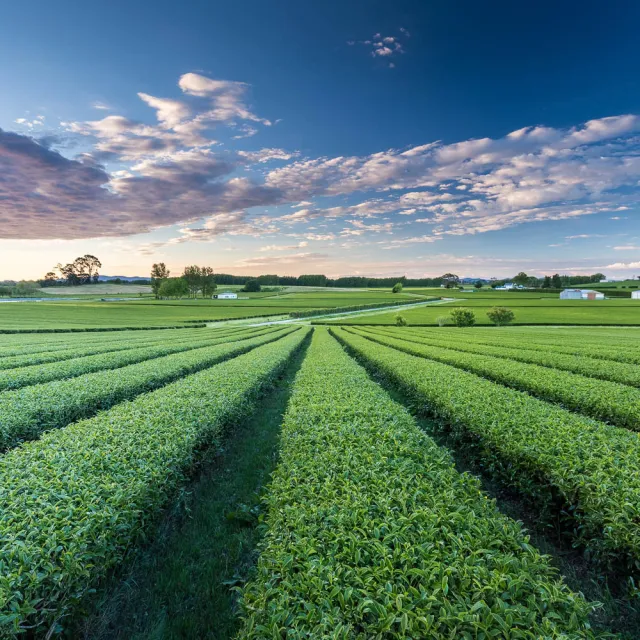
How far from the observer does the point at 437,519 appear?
349cm

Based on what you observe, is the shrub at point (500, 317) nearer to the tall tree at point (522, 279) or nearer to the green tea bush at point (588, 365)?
the green tea bush at point (588, 365)

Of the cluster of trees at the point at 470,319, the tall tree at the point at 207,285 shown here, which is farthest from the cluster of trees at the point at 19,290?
the cluster of trees at the point at 470,319

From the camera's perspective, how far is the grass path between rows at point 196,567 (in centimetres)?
385

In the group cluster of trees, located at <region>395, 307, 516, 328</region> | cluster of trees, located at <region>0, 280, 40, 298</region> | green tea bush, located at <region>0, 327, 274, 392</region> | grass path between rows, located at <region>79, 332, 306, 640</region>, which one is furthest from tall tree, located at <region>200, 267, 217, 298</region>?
grass path between rows, located at <region>79, 332, 306, 640</region>

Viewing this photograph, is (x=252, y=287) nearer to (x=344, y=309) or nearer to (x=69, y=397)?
(x=344, y=309)

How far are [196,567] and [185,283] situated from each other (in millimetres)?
124050

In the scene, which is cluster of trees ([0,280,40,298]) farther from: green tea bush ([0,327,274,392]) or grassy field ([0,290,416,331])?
green tea bush ([0,327,274,392])

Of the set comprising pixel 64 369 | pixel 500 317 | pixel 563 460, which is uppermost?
pixel 563 460

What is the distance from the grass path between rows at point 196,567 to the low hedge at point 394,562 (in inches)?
32.6

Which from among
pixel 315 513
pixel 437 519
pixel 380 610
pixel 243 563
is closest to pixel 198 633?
pixel 243 563

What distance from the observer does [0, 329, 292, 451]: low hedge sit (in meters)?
7.66

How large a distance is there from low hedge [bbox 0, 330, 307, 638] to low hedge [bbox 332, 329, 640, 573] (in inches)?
220

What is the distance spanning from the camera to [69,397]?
9258 millimetres

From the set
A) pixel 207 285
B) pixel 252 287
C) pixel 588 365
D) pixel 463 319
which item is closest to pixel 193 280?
pixel 207 285
